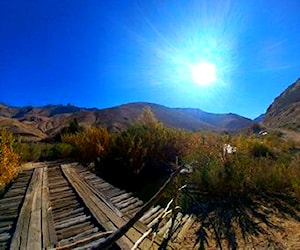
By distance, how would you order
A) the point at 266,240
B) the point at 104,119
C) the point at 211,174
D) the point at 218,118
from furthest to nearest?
the point at 218,118, the point at 104,119, the point at 211,174, the point at 266,240

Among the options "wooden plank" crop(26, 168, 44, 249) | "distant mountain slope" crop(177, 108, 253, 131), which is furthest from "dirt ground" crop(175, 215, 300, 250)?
"distant mountain slope" crop(177, 108, 253, 131)

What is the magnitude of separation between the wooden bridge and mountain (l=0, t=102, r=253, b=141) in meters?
15.2

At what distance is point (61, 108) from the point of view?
159 meters

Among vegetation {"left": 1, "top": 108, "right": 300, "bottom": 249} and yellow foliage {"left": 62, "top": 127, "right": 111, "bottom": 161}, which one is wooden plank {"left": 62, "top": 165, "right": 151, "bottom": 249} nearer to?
vegetation {"left": 1, "top": 108, "right": 300, "bottom": 249}

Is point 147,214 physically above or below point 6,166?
below

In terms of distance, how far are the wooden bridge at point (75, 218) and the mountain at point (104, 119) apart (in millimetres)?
15169

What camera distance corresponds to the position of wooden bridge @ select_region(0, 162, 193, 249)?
3.56m

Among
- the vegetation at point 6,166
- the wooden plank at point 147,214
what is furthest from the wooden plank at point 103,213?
the vegetation at point 6,166

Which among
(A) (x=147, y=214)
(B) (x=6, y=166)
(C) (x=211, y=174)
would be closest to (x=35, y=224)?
(A) (x=147, y=214)

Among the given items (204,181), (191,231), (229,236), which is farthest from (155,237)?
(204,181)

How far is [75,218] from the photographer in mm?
4422

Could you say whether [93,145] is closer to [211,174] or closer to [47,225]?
[211,174]

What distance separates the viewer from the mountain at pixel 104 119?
6194 cm

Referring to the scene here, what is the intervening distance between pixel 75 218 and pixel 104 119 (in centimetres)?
7336
